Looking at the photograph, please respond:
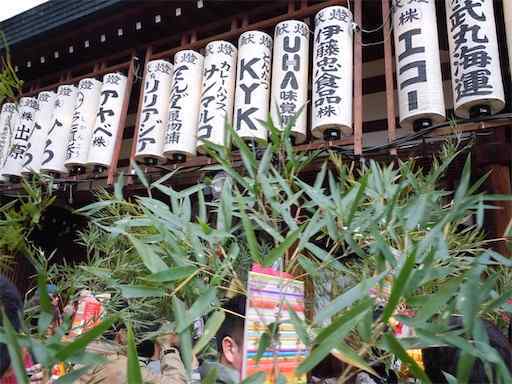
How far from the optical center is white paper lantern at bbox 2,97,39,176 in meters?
5.31

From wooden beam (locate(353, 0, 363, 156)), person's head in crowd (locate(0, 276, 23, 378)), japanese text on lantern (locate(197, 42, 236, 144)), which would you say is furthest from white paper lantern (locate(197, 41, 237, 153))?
person's head in crowd (locate(0, 276, 23, 378))

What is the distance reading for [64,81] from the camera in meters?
5.71

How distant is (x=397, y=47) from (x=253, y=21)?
1.92 m

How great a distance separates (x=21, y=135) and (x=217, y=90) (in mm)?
2926

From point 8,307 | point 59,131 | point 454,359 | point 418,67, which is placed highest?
point 418,67

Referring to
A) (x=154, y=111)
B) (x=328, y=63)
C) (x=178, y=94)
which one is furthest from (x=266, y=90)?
(x=154, y=111)

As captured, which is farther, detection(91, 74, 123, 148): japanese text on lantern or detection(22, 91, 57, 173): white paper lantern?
detection(22, 91, 57, 173): white paper lantern

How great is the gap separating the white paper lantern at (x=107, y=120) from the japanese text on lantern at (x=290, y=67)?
208 centimetres

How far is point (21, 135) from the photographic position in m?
5.49

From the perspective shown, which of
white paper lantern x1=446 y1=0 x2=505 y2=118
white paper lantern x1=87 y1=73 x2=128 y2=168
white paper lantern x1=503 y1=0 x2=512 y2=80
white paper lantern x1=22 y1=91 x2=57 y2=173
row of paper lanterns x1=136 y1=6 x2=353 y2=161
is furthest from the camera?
white paper lantern x1=22 y1=91 x2=57 y2=173

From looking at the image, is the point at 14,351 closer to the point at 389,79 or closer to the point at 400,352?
the point at 400,352

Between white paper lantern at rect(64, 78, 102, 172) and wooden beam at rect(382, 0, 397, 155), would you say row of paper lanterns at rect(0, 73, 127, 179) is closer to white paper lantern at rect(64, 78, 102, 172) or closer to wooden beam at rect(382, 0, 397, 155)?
white paper lantern at rect(64, 78, 102, 172)

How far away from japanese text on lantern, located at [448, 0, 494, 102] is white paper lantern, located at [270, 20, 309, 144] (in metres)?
1.25

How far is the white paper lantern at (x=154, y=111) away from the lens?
4.42 metres
